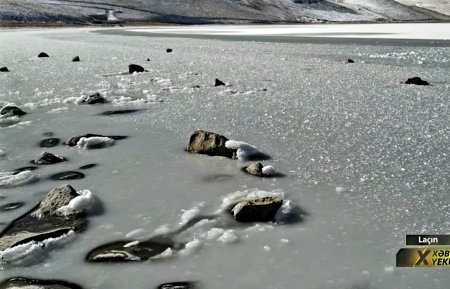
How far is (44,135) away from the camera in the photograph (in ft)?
27.0

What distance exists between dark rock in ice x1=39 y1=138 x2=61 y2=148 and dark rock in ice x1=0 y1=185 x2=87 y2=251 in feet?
8.64

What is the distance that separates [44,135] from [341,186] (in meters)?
5.45

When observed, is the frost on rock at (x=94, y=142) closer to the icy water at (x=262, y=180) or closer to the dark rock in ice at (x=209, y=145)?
the icy water at (x=262, y=180)

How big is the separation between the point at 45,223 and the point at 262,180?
8.27 ft

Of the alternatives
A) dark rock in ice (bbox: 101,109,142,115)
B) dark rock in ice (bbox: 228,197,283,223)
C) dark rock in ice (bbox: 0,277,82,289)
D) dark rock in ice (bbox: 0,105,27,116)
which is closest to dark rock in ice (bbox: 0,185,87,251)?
dark rock in ice (bbox: 0,277,82,289)

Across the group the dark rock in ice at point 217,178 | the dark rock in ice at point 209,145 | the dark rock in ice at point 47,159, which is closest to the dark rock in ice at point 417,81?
the dark rock in ice at point 209,145

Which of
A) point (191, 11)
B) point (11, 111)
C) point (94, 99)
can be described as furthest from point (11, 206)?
point (191, 11)

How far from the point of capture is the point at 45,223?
464 cm

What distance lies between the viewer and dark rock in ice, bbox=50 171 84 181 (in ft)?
19.7

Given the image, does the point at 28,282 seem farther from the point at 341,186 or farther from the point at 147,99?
the point at 147,99

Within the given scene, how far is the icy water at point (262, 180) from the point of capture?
12.2 ft

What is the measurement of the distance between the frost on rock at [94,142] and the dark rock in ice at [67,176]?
124 cm

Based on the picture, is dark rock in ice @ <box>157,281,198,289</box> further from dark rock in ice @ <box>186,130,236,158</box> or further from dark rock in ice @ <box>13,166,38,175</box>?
dark rock in ice @ <box>13,166,38,175</box>

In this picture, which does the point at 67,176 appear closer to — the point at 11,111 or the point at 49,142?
the point at 49,142
